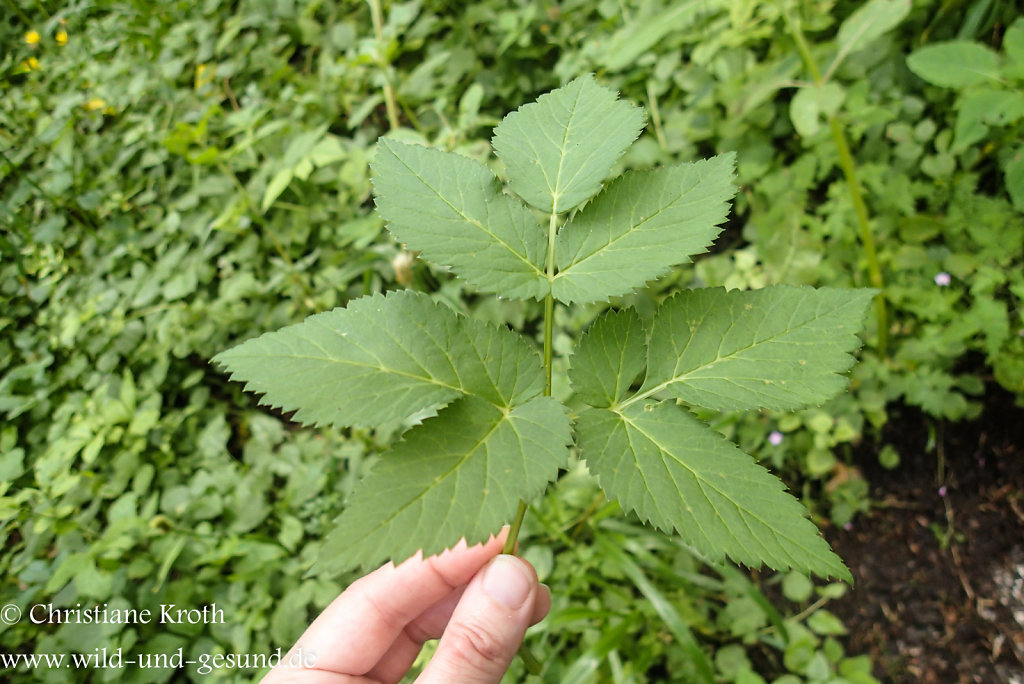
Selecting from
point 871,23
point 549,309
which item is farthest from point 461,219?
point 871,23

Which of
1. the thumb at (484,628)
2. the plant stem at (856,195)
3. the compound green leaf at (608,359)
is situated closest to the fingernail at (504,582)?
the thumb at (484,628)

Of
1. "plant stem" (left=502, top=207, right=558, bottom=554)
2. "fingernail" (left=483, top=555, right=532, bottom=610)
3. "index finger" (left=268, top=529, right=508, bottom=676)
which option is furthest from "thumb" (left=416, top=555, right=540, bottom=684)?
"index finger" (left=268, top=529, right=508, bottom=676)

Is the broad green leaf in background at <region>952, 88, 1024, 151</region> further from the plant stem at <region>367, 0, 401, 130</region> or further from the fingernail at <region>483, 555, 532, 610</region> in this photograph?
the plant stem at <region>367, 0, 401, 130</region>

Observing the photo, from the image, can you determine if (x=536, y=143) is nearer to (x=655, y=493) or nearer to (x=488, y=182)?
(x=488, y=182)

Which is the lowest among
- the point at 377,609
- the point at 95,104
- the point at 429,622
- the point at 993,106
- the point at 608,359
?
the point at 429,622

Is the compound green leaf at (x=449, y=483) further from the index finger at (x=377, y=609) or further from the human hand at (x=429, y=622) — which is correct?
the index finger at (x=377, y=609)

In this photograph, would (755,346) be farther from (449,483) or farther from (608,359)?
(449,483)

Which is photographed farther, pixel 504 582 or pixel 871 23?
pixel 871 23

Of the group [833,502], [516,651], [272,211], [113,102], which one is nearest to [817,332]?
[516,651]
